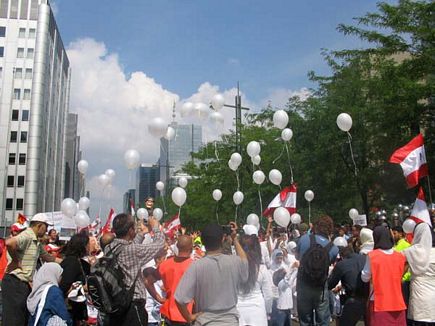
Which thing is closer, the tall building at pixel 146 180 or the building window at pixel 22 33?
the tall building at pixel 146 180

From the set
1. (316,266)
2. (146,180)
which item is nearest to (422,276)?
(316,266)

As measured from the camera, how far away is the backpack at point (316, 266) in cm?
656

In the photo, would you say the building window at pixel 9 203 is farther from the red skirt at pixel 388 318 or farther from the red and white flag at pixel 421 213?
the red skirt at pixel 388 318

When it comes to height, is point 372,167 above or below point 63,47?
below

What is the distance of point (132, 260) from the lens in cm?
496

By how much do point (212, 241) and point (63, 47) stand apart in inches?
3561

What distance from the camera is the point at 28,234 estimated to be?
21.3 feet

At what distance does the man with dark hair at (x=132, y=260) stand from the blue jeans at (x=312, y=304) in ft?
8.38

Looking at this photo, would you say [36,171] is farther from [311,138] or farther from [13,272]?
[13,272]

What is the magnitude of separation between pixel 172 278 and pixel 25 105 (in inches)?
2765

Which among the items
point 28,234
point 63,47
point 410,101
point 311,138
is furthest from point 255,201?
point 63,47

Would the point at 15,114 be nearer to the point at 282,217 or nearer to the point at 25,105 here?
the point at 25,105

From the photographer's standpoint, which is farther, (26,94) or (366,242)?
(26,94)

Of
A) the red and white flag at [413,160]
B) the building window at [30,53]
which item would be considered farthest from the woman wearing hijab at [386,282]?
the building window at [30,53]
